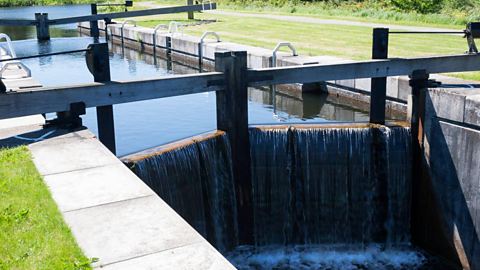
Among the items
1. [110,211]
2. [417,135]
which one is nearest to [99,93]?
[110,211]

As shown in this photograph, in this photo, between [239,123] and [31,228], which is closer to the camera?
[31,228]

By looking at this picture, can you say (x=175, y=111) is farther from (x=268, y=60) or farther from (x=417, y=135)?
(x=417, y=135)

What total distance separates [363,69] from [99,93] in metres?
4.56

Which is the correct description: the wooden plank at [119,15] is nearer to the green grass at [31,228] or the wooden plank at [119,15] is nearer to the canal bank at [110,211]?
the canal bank at [110,211]

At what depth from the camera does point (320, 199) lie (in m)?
9.67

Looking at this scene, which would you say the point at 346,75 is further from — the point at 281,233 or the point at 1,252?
the point at 1,252

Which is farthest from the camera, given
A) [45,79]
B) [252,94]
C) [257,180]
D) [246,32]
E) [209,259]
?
[246,32]

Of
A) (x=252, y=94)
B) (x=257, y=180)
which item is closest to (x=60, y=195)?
(x=257, y=180)

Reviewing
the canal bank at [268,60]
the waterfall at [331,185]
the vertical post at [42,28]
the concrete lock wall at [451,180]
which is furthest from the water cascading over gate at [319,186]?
the vertical post at [42,28]

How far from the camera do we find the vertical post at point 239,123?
9.13 meters

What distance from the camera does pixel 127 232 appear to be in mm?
4488

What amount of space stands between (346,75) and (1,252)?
692cm

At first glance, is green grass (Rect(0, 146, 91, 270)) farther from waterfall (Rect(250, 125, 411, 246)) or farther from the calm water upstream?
the calm water upstream

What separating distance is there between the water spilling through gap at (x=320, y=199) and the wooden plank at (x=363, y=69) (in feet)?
2.75
